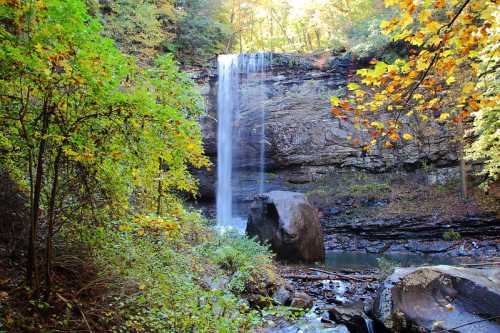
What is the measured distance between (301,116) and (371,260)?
830 cm

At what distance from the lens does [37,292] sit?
10.4 ft

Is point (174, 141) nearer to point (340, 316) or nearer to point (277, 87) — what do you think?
point (340, 316)

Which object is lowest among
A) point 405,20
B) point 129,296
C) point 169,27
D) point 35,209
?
point 129,296

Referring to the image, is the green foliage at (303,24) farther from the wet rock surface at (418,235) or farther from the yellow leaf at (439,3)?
the yellow leaf at (439,3)

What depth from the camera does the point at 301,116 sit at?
1864 cm

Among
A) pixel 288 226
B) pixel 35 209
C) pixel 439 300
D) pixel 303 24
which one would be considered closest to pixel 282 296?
pixel 439 300

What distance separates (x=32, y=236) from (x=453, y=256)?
41.4ft

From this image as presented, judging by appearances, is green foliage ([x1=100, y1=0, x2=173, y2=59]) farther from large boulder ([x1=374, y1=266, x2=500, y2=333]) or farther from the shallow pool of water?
large boulder ([x1=374, y1=266, x2=500, y2=333])

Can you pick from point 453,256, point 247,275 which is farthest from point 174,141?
point 453,256

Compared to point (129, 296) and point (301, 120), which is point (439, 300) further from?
point (301, 120)

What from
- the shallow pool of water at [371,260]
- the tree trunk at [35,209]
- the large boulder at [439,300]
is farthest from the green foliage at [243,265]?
the shallow pool of water at [371,260]

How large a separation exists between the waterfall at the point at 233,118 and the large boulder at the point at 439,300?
44.5 feet

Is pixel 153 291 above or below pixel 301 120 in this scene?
below

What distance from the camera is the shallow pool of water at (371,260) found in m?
11.1
